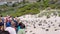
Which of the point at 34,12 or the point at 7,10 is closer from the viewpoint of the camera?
the point at 34,12

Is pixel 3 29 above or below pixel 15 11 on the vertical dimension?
above

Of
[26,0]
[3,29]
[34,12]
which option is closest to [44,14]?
[34,12]

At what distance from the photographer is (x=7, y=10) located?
28141mm

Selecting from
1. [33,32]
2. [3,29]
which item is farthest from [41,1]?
[3,29]

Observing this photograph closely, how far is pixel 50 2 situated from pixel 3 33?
80.7ft

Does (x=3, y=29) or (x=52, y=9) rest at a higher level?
(x=3, y=29)

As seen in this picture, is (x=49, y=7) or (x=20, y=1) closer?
(x=49, y=7)

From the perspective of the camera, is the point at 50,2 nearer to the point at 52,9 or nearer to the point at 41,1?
the point at 41,1

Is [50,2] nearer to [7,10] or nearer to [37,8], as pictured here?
[37,8]

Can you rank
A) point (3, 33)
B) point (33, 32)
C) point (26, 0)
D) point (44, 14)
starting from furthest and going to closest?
point (26, 0)
point (44, 14)
point (33, 32)
point (3, 33)

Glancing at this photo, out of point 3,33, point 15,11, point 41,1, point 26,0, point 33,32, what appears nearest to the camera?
point 3,33

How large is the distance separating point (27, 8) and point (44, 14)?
10.7 ft

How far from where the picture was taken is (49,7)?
1108 inches

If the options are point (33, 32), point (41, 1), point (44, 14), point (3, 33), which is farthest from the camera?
point (41, 1)
